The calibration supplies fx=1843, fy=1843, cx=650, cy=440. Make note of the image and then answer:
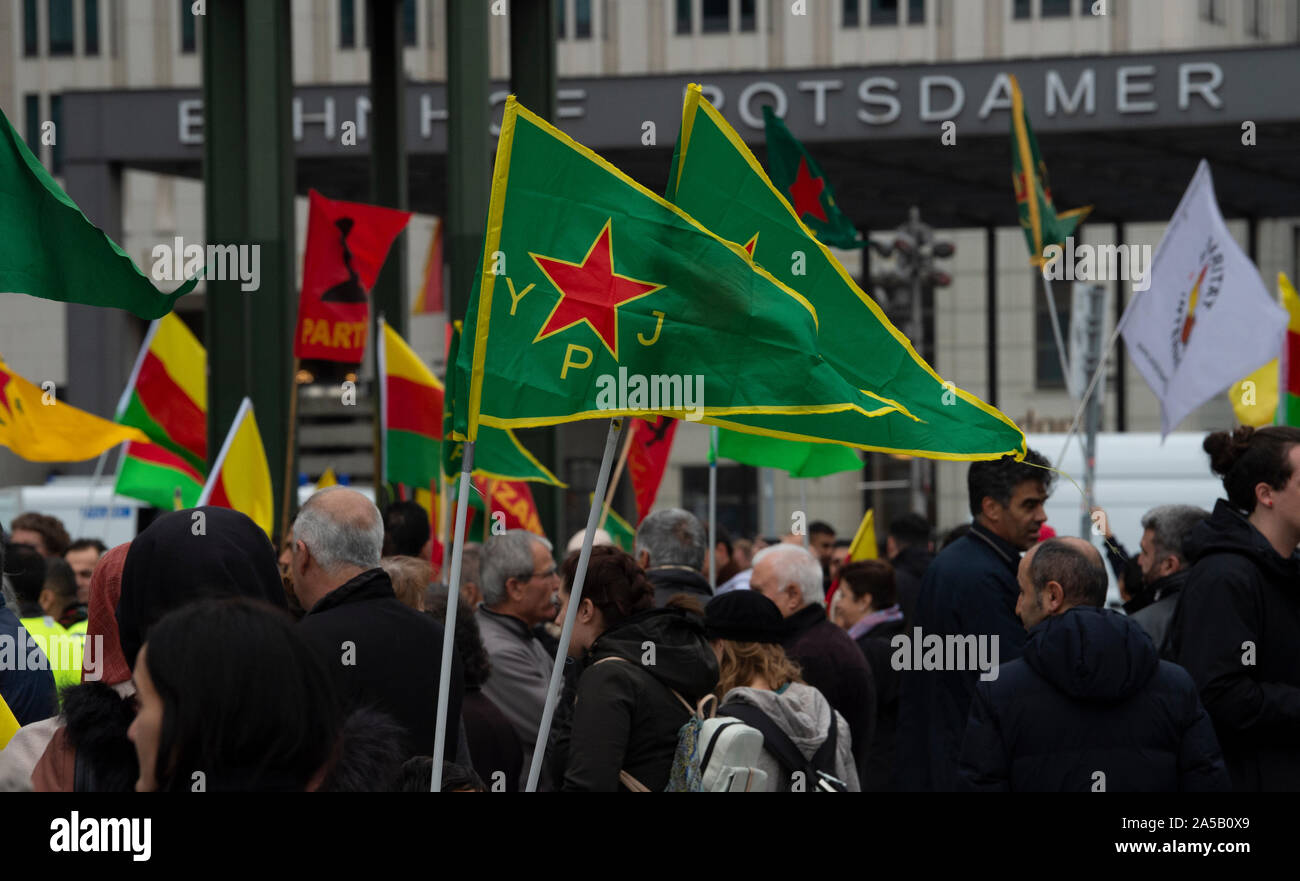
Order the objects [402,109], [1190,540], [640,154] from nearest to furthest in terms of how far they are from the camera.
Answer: [1190,540], [402,109], [640,154]

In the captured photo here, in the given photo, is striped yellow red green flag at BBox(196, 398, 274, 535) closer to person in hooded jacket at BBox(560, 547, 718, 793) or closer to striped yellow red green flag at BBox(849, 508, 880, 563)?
striped yellow red green flag at BBox(849, 508, 880, 563)

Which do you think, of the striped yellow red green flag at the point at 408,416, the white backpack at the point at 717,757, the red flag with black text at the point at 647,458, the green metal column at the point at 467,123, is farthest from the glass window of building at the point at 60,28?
the white backpack at the point at 717,757

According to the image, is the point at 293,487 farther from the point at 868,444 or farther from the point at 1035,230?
the point at 868,444

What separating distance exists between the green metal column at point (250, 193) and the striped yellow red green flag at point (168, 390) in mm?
189

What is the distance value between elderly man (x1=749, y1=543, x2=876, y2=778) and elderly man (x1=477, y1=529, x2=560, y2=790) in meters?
0.79

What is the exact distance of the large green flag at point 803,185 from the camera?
11898mm

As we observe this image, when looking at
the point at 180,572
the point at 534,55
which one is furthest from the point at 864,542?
the point at 180,572

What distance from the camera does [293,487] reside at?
13.4 meters

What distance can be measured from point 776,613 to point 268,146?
875cm

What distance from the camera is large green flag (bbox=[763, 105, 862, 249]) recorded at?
468 inches

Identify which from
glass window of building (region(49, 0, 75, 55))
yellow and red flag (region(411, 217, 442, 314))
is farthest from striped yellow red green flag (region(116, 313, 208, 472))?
glass window of building (region(49, 0, 75, 55))

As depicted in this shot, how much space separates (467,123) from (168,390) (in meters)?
2.78

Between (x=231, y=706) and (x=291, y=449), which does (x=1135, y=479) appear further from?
(x=231, y=706)
